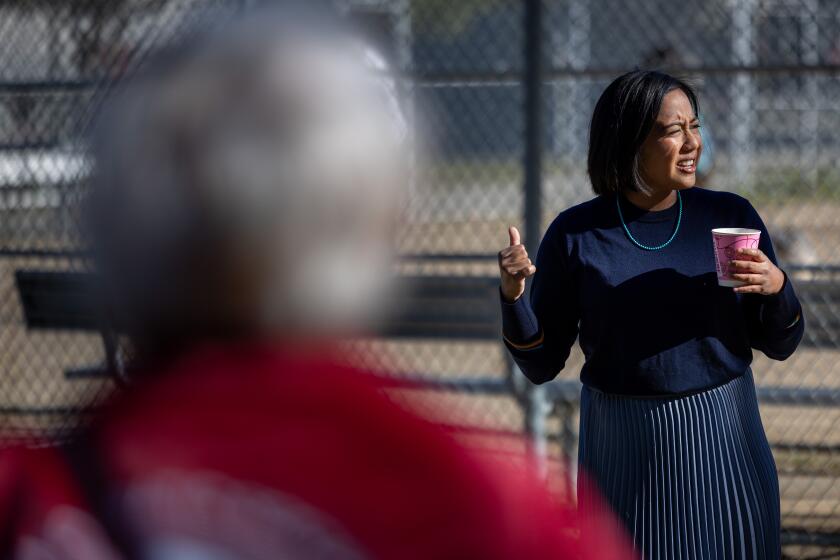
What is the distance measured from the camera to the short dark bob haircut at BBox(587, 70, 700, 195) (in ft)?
7.05

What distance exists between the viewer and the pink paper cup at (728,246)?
79.0 inches

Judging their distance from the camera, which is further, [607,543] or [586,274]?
[586,274]

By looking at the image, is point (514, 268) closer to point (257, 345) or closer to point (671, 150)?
point (671, 150)

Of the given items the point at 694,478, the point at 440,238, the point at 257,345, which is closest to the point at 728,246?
the point at 694,478

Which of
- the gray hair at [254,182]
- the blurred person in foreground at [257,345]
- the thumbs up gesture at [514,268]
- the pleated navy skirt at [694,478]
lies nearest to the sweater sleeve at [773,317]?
the pleated navy skirt at [694,478]

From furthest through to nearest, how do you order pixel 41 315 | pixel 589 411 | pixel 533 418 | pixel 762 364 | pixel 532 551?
pixel 762 364
pixel 41 315
pixel 533 418
pixel 589 411
pixel 532 551

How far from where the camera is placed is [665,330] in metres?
2.11

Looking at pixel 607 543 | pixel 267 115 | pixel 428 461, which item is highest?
pixel 267 115

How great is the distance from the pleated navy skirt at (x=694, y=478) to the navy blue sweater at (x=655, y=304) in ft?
0.17

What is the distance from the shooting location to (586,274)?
7.09ft

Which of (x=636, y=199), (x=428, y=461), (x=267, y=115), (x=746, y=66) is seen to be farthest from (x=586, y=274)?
(x=746, y=66)

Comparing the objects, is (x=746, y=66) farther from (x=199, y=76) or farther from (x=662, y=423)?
(x=199, y=76)

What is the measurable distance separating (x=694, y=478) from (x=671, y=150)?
0.69 metres

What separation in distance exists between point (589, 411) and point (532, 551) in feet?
4.76
